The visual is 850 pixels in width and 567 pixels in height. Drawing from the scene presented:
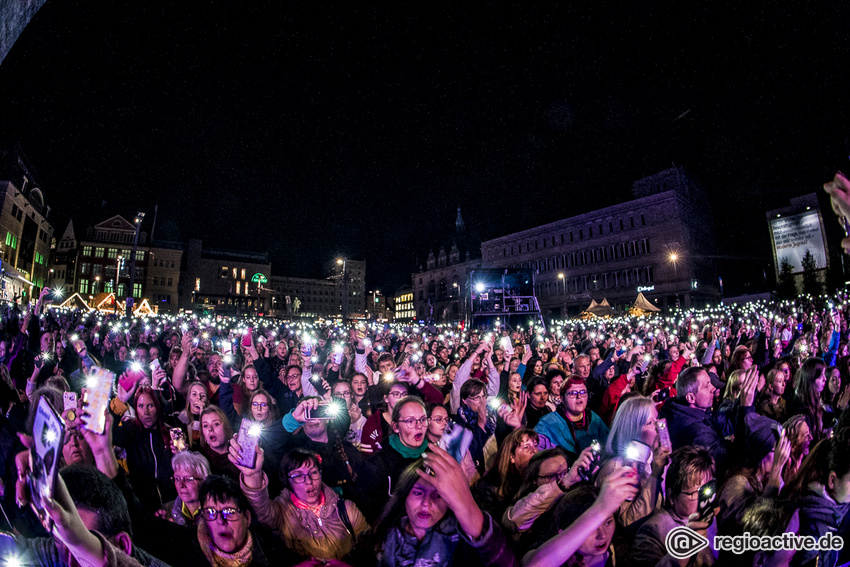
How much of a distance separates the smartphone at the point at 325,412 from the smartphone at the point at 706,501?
3250 mm

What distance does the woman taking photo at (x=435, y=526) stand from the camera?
2.16 metres

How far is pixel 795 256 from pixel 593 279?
77.5 ft

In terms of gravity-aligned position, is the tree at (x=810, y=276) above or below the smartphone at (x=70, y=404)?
above

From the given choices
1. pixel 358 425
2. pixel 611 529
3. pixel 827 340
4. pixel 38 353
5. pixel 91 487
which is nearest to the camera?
pixel 91 487

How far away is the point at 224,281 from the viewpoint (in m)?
84.5

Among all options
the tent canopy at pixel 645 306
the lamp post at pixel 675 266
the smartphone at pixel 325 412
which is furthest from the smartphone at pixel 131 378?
the lamp post at pixel 675 266

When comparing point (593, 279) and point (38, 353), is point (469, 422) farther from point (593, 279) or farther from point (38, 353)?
point (593, 279)

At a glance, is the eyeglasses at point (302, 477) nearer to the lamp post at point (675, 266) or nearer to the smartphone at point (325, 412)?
the smartphone at point (325, 412)

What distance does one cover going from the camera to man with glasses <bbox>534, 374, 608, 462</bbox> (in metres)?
4.65

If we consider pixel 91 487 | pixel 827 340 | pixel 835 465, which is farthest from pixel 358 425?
pixel 827 340

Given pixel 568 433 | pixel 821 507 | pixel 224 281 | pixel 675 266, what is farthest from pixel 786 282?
pixel 224 281

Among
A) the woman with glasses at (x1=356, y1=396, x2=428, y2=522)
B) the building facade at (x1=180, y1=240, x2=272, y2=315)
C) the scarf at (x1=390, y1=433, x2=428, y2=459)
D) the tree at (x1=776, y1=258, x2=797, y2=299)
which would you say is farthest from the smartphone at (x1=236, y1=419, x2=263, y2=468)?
the building facade at (x1=180, y1=240, x2=272, y2=315)

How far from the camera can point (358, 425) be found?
5500 millimetres

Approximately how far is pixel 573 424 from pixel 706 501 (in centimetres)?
201
